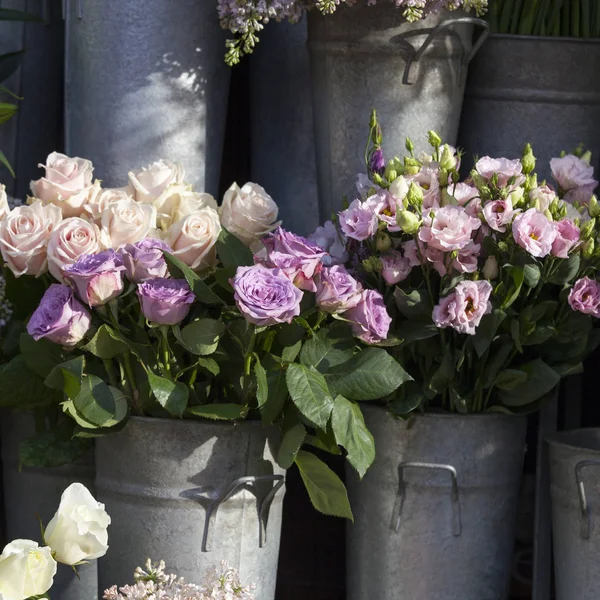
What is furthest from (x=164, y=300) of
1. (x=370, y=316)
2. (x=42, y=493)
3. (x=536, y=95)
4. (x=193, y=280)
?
(x=536, y=95)

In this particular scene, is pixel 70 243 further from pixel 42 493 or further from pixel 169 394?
pixel 42 493

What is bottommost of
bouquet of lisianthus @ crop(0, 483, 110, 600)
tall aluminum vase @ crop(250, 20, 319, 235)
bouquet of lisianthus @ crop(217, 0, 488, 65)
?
bouquet of lisianthus @ crop(0, 483, 110, 600)

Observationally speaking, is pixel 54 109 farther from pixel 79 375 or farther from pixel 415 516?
pixel 415 516

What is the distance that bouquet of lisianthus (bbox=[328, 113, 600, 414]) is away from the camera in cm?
127

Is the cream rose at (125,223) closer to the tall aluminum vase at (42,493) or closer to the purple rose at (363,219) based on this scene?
the purple rose at (363,219)

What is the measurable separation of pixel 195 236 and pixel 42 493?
0.49 meters

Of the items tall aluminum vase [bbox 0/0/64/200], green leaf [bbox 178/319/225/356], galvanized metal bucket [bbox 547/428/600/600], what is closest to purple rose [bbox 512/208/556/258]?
galvanized metal bucket [bbox 547/428/600/600]

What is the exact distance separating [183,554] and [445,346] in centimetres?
43

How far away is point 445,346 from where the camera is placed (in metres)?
1.35

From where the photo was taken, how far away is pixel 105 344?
1254 mm

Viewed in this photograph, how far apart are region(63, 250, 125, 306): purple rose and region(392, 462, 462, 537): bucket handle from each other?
17.9 inches

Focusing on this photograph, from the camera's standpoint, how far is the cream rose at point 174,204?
54.4 inches

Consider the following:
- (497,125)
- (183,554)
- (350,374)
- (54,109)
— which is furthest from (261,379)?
(54,109)

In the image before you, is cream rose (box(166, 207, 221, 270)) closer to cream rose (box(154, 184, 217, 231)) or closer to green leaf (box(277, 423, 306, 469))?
cream rose (box(154, 184, 217, 231))
